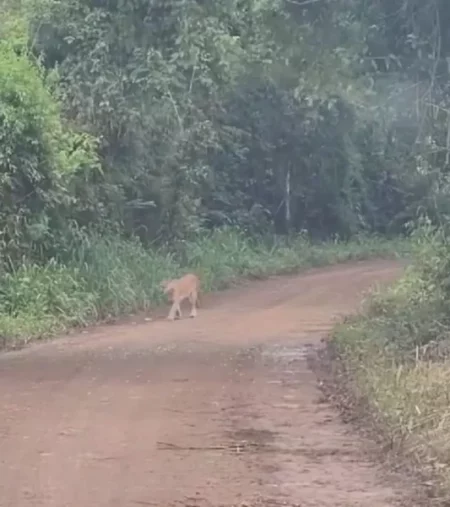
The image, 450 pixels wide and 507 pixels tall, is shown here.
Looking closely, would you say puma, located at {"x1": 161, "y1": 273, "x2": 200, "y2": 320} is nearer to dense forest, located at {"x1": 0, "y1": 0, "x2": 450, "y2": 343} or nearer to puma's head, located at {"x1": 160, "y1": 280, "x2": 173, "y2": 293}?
puma's head, located at {"x1": 160, "y1": 280, "x2": 173, "y2": 293}

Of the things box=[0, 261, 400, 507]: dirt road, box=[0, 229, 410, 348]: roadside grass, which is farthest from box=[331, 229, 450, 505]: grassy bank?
box=[0, 229, 410, 348]: roadside grass

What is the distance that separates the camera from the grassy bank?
9.05 metres

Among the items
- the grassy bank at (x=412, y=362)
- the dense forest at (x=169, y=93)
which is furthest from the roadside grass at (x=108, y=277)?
the grassy bank at (x=412, y=362)

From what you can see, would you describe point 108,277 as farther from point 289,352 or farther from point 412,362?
point 412,362

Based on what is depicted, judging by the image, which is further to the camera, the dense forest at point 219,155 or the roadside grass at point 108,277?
the roadside grass at point 108,277

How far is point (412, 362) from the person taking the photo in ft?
41.2

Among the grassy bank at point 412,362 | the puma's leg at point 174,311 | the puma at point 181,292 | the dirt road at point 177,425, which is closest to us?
the dirt road at point 177,425

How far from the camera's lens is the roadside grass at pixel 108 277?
728 inches

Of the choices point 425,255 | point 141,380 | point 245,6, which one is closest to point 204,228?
point 245,6

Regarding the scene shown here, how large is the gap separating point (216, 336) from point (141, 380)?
422 cm

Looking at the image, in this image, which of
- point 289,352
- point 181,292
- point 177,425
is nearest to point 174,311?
point 181,292

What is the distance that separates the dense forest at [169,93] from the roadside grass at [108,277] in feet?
1.73

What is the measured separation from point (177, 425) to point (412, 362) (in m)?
2.85

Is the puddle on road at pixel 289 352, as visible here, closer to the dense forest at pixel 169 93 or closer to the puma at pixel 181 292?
the dense forest at pixel 169 93
